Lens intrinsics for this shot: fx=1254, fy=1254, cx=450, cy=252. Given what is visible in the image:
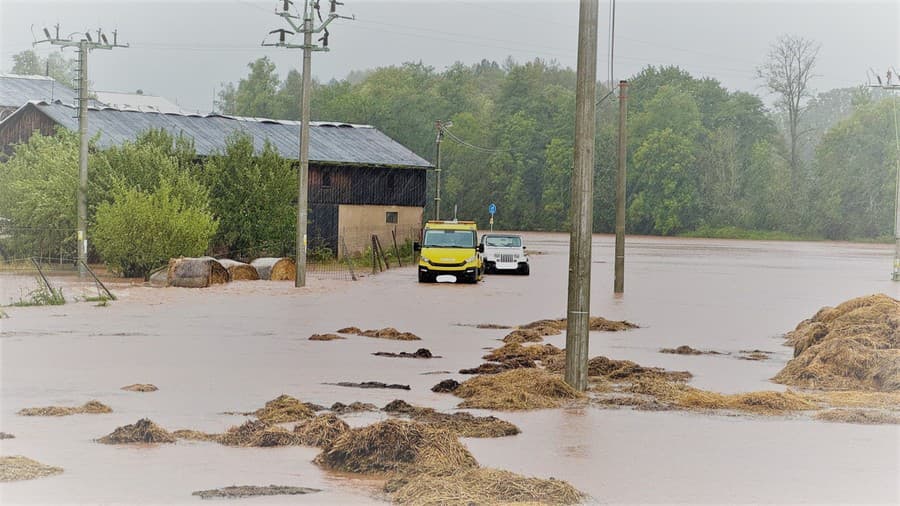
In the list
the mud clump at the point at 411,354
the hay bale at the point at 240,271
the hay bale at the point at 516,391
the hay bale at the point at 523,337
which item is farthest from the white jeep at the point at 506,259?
the hay bale at the point at 516,391

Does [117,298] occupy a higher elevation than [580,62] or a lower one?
lower

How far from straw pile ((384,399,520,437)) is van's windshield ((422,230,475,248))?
101ft

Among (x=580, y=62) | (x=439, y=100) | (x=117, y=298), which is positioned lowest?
(x=117, y=298)

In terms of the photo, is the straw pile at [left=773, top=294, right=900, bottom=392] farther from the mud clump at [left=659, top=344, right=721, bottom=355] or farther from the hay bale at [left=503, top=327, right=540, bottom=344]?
the hay bale at [left=503, top=327, right=540, bottom=344]

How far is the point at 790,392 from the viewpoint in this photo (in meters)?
16.7

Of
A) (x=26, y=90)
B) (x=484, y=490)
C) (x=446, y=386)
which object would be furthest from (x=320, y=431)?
(x=26, y=90)

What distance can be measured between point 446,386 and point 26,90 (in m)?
76.0

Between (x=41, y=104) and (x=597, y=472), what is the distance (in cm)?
5310

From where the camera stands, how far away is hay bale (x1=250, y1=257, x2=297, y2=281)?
4466cm

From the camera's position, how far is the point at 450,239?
46.3m

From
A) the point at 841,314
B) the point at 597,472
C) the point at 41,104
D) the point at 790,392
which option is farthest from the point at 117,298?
the point at 41,104

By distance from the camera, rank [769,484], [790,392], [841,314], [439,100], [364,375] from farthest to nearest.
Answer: [439,100]
[841,314]
[364,375]
[790,392]
[769,484]

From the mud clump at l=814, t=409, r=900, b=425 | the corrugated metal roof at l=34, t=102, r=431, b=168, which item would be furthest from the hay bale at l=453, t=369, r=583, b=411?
the corrugated metal roof at l=34, t=102, r=431, b=168

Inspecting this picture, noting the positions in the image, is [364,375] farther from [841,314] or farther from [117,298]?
[117,298]
